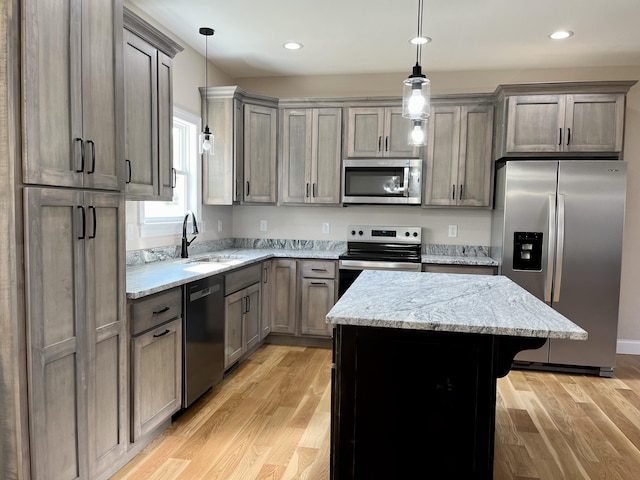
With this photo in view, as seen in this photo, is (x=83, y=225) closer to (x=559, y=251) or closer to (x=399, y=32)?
(x=399, y=32)

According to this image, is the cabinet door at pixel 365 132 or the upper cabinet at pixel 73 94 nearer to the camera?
the upper cabinet at pixel 73 94

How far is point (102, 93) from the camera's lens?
6.46ft

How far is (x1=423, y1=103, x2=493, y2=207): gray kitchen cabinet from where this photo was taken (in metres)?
4.12

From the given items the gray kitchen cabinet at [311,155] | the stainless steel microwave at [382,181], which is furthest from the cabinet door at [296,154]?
the stainless steel microwave at [382,181]

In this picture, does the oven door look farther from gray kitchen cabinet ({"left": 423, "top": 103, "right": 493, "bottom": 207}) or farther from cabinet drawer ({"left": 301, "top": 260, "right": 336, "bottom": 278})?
gray kitchen cabinet ({"left": 423, "top": 103, "right": 493, "bottom": 207})

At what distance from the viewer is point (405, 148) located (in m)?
4.24

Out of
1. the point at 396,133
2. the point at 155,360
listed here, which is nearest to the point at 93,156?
the point at 155,360

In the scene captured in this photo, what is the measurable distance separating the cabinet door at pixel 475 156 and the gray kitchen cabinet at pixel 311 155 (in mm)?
1132

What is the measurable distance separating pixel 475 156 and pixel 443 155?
0.28m

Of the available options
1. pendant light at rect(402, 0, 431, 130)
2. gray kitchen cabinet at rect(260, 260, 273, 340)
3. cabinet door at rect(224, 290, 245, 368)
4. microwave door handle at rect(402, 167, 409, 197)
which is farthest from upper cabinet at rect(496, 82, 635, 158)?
cabinet door at rect(224, 290, 245, 368)

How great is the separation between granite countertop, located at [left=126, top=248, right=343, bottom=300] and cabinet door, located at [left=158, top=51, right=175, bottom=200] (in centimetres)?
48

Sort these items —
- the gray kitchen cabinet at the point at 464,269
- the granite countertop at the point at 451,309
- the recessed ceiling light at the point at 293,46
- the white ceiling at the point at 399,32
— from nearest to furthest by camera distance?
the granite countertop at the point at 451,309
the white ceiling at the point at 399,32
the recessed ceiling light at the point at 293,46
the gray kitchen cabinet at the point at 464,269

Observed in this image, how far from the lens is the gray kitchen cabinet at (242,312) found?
3.39 m

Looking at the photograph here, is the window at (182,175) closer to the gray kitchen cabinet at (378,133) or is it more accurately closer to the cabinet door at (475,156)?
the gray kitchen cabinet at (378,133)
